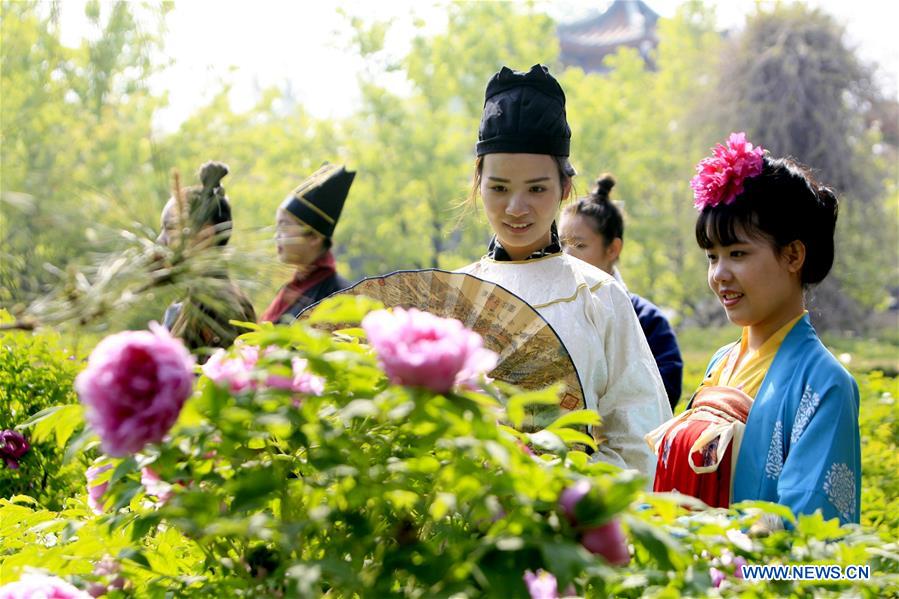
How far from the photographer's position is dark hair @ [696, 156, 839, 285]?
2.66m

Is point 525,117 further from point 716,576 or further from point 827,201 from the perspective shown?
point 716,576

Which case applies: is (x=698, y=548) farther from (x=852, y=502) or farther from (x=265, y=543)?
A: (x=852, y=502)

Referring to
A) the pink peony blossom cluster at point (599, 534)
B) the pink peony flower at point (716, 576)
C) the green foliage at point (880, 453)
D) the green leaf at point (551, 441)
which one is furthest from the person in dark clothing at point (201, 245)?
the green foliage at point (880, 453)

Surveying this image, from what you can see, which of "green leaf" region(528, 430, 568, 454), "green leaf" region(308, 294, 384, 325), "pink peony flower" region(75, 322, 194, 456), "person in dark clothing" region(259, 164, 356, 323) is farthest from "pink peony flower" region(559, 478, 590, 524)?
"person in dark clothing" region(259, 164, 356, 323)

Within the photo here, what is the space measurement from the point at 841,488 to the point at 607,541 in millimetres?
1133

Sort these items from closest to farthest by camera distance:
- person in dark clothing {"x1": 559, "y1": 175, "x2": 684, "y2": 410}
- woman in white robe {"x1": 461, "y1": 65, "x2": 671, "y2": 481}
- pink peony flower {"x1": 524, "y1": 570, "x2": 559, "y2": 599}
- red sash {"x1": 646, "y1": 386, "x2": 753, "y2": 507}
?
pink peony flower {"x1": 524, "y1": 570, "x2": 559, "y2": 599}
red sash {"x1": 646, "y1": 386, "x2": 753, "y2": 507}
woman in white robe {"x1": 461, "y1": 65, "x2": 671, "y2": 481}
person in dark clothing {"x1": 559, "y1": 175, "x2": 684, "y2": 410}

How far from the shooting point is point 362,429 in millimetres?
1559

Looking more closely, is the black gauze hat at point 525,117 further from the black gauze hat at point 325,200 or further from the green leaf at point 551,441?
the black gauze hat at point 325,200

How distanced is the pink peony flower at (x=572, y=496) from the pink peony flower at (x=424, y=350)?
7.4 inches

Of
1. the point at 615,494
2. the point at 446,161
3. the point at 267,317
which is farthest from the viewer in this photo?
the point at 446,161

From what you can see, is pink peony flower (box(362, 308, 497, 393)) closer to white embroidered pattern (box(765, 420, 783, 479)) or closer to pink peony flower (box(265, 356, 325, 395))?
pink peony flower (box(265, 356, 325, 395))

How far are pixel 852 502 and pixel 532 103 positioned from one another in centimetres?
141

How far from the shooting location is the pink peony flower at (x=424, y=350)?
1.27m

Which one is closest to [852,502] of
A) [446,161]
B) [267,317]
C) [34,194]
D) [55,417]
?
[55,417]
